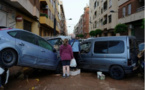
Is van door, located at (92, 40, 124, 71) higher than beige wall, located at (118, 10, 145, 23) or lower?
lower

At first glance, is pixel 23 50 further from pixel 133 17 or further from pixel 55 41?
pixel 133 17

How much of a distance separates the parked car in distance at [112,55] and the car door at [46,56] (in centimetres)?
156

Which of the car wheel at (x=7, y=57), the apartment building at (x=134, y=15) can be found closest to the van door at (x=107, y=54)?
the car wheel at (x=7, y=57)

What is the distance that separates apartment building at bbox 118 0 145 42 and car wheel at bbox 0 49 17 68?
15350mm

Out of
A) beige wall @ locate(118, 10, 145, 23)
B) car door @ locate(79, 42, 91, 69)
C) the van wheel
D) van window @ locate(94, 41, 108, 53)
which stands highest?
beige wall @ locate(118, 10, 145, 23)

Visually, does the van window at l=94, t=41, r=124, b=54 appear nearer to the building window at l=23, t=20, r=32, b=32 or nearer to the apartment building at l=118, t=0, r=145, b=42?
the building window at l=23, t=20, r=32, b=32

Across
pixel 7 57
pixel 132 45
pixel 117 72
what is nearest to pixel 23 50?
pixel 7 57

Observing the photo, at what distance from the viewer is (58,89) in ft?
13.7

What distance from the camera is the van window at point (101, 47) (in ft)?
18.7

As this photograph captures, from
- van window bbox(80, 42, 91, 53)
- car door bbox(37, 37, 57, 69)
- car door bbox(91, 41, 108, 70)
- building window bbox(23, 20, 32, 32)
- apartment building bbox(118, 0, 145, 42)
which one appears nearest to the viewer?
car door bbox(37, 37, 57, 69)

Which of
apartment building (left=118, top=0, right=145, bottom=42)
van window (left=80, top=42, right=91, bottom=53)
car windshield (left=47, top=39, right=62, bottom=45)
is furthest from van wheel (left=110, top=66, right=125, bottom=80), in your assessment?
apartment building (left=118, top=0, right=145, bottom=42)

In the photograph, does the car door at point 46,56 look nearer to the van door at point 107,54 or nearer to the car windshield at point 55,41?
the van door at point 107,54

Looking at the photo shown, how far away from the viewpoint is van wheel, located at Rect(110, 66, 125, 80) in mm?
5121

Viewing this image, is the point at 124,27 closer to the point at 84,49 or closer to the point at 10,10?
the point at 84,49
